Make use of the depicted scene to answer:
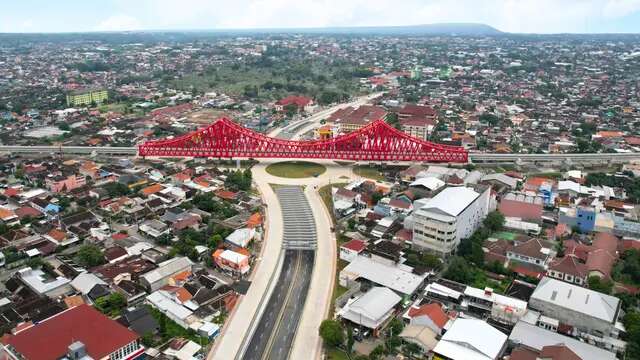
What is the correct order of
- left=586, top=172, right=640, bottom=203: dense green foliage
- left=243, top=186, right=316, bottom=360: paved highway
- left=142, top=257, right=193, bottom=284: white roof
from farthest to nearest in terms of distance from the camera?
left=586, top=172, right=640, bottom=203: dense green foliage
left=142, top=257, right=193, bottom=284: white roof
left=243, top=186, right=316, bottom=360: paved highway

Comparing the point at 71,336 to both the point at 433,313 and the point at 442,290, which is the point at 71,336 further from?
the point at 442,290

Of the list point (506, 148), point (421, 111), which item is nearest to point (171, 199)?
point (506, 148)

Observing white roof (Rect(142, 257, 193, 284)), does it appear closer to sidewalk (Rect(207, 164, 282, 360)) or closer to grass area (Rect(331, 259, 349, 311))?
sidewalk (Rect(207, 164, 282, 360))

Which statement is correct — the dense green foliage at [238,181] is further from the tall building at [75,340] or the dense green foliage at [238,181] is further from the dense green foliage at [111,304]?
the tall building at [75,340]

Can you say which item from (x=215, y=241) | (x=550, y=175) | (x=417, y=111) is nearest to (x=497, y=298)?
(x=215, y=241)

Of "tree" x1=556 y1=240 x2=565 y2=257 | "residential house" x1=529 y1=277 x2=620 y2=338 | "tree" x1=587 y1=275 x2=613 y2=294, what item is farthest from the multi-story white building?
"tree" x1=587 y1=275 x2=613 y2=294

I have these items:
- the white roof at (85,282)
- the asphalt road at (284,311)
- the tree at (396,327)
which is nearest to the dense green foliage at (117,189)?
the white roof at (85,282)
